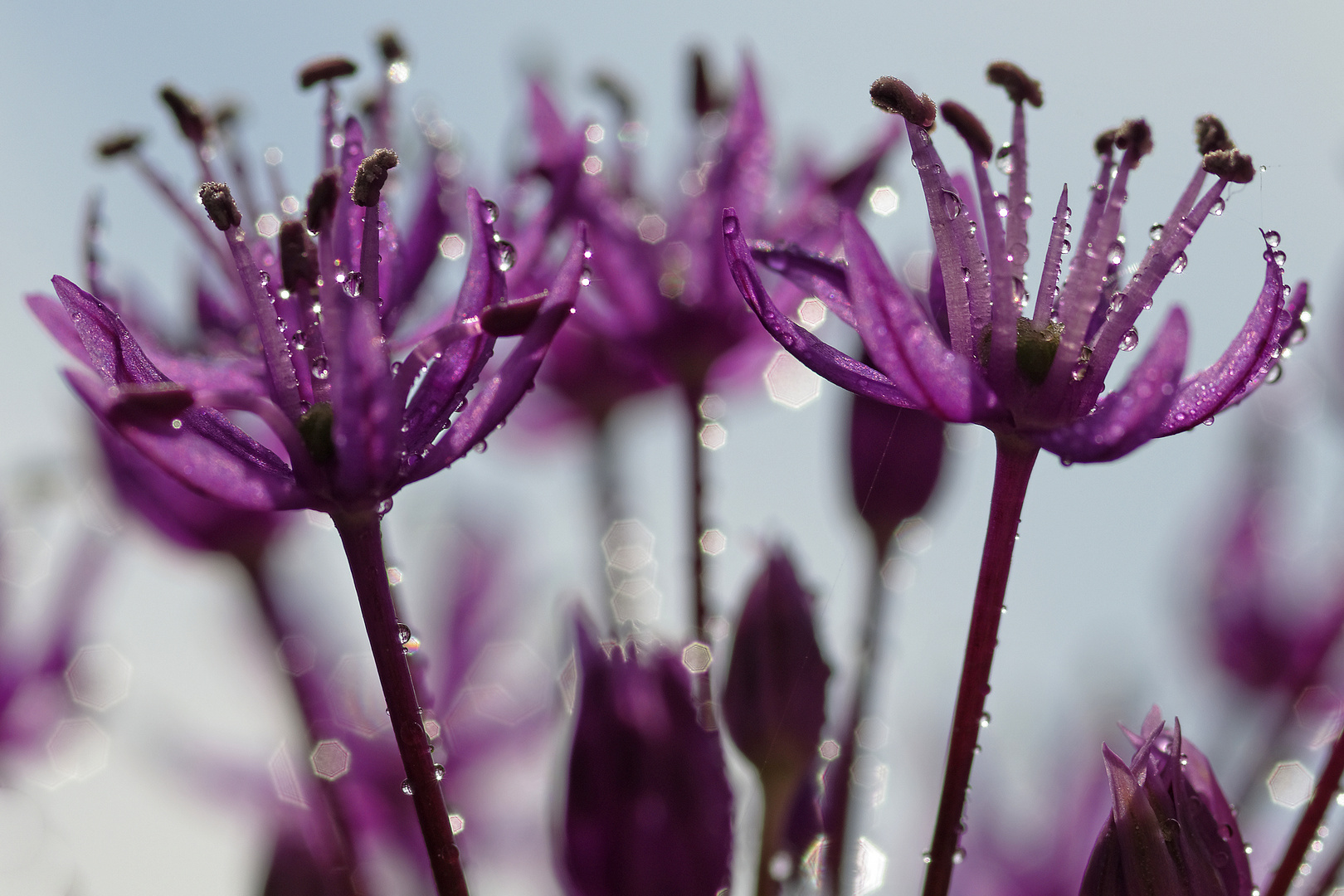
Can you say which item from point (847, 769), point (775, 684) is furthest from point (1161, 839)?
point (847, 769)

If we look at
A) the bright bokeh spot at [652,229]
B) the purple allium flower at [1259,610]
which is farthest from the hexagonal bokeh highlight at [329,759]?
the purple allium flower at [1259,610]

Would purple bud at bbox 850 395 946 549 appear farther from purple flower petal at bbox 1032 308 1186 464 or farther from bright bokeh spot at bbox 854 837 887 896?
purple flower petal at bbox 1032 308 1186 464

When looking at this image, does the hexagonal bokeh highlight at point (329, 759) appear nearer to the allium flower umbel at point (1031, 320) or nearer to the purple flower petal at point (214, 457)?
the purple flower petal at point (214, 457)

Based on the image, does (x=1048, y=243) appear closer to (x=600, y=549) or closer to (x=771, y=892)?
(x=771, y=892)

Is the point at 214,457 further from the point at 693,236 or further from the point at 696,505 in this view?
the point at 693,236

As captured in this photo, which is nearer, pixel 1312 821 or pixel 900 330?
pixel 900 330

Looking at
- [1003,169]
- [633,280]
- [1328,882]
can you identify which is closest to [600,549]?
[633,280]
